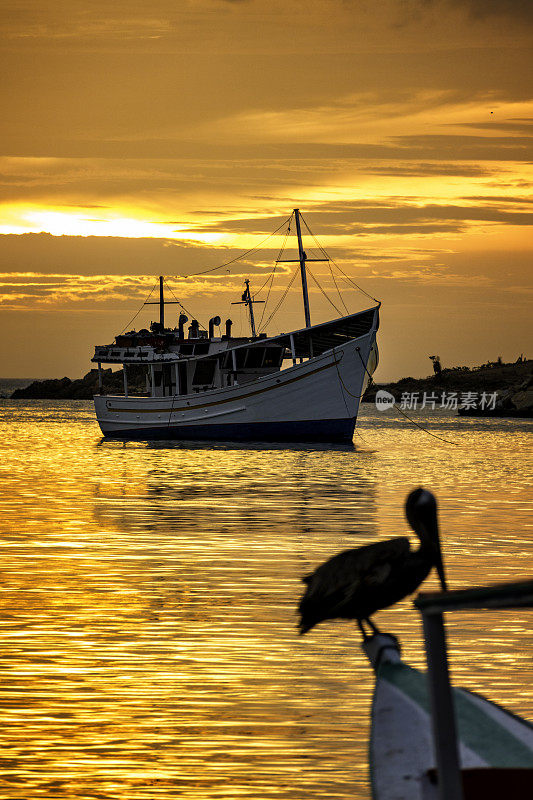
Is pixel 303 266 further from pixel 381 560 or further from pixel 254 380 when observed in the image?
pixel 381 560

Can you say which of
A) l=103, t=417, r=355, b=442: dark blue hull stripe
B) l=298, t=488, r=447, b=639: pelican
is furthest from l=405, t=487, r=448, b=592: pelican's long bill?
l=103, t=417, r=355, b=442: dark blue hull stripe

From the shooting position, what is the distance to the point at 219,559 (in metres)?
12.7

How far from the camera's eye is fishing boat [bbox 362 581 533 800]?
2992 millimetres

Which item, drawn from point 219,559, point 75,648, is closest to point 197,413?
point 219,559

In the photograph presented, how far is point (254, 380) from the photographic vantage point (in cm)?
4178

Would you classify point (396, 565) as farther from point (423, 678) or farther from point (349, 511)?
point (349, 511)

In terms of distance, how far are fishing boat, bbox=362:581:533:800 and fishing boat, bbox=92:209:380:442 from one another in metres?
36.4

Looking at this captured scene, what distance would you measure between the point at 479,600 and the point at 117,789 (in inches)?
132

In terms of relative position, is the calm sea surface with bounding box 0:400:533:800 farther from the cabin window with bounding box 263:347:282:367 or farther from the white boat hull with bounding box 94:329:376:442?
the cabin window with bounding box 263:347:282:367

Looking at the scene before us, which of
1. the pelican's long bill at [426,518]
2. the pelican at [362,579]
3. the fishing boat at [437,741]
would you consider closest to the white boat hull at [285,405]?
the fishing boat at [437,741]

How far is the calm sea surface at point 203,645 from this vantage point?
5.58 metres

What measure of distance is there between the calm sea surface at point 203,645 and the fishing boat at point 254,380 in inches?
839

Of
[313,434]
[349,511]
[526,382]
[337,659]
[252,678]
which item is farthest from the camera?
[526,382]

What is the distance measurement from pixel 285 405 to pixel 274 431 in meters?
1.64
